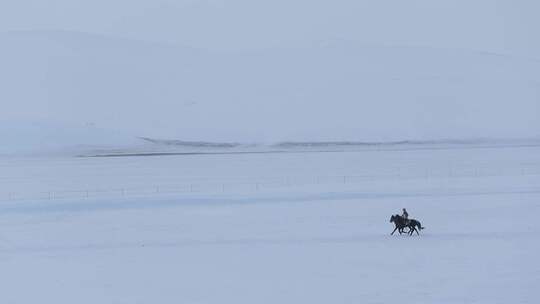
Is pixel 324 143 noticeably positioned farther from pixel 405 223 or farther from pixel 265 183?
pixel 405 223

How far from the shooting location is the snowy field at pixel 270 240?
1153 cm

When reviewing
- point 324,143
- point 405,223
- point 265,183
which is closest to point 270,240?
point 405,223

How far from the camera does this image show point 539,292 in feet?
35.4

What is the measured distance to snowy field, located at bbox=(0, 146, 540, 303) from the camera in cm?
1153

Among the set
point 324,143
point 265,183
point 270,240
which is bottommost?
point 270,240

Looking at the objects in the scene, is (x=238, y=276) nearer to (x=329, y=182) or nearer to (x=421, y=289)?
(x=421, y=289)

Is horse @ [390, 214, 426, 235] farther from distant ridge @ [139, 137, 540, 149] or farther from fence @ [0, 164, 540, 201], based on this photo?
distant ridge @ [139, 137, 540, 149]

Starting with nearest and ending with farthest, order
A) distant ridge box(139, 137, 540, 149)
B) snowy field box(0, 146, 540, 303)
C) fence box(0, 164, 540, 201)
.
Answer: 1. snowy field box(0, 146, 540, 303)
2. fence box(0, 164, 540, 201)
3. distant ridge box(139, 137, 540, 149)

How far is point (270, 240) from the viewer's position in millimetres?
16344

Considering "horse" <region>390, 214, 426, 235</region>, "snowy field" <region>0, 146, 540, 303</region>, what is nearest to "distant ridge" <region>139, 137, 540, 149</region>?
"snowy field" <region>0, 146, 540, 303</region>

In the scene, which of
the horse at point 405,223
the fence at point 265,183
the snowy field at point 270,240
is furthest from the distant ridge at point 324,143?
the horse at point 405,223

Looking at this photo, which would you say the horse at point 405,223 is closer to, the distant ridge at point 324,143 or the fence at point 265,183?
the fence at point 265,183

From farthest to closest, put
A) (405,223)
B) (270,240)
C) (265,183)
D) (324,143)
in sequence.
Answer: (324,143) → (265,183) → (405,223) → (270,240)

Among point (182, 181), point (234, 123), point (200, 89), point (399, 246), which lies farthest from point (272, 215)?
point (200, 89)
